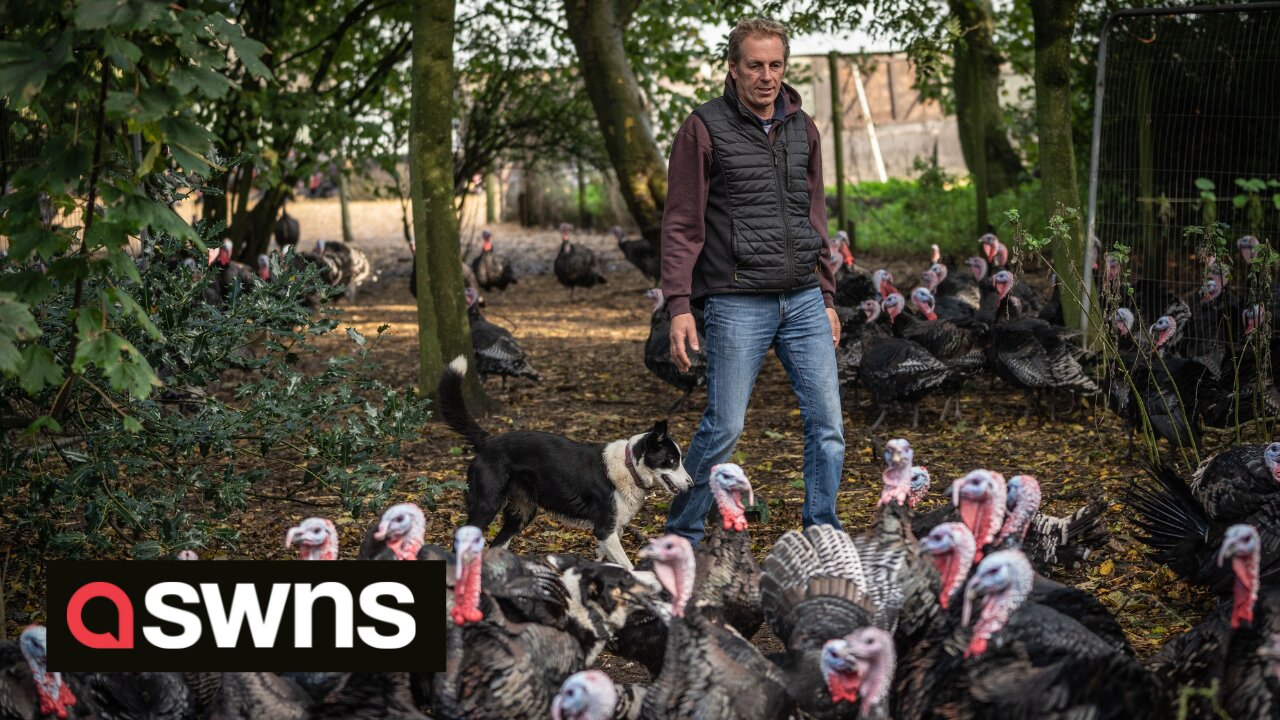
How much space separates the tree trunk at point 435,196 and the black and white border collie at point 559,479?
254cm

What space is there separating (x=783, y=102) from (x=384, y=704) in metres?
2.71

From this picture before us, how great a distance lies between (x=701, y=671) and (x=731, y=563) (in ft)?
2.45

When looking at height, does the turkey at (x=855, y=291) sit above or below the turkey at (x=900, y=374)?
above

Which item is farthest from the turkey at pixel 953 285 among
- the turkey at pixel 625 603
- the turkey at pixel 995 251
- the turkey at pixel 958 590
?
the turkey at pixel 625 603

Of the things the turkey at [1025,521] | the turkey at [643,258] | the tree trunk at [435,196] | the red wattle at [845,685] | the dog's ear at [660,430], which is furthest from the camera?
the turkey at [643,258]

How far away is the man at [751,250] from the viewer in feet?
15.6

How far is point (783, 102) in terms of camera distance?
4.89 m

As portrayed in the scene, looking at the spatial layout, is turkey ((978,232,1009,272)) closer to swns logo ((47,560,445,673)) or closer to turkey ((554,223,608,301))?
turkey ((554,223,608,301))

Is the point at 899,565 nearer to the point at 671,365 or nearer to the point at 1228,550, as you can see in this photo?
the point at 1228,550

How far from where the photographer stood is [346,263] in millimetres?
15656

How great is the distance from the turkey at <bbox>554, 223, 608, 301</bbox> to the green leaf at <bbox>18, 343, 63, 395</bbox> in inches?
483

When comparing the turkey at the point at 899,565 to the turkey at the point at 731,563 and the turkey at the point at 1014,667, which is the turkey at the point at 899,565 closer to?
the turkey at the point at 1014,667

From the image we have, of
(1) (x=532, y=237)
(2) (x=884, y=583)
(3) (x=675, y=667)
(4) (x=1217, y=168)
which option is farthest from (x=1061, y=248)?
(1) (x=532, y=237)

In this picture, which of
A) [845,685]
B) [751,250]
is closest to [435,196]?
[751,250]
